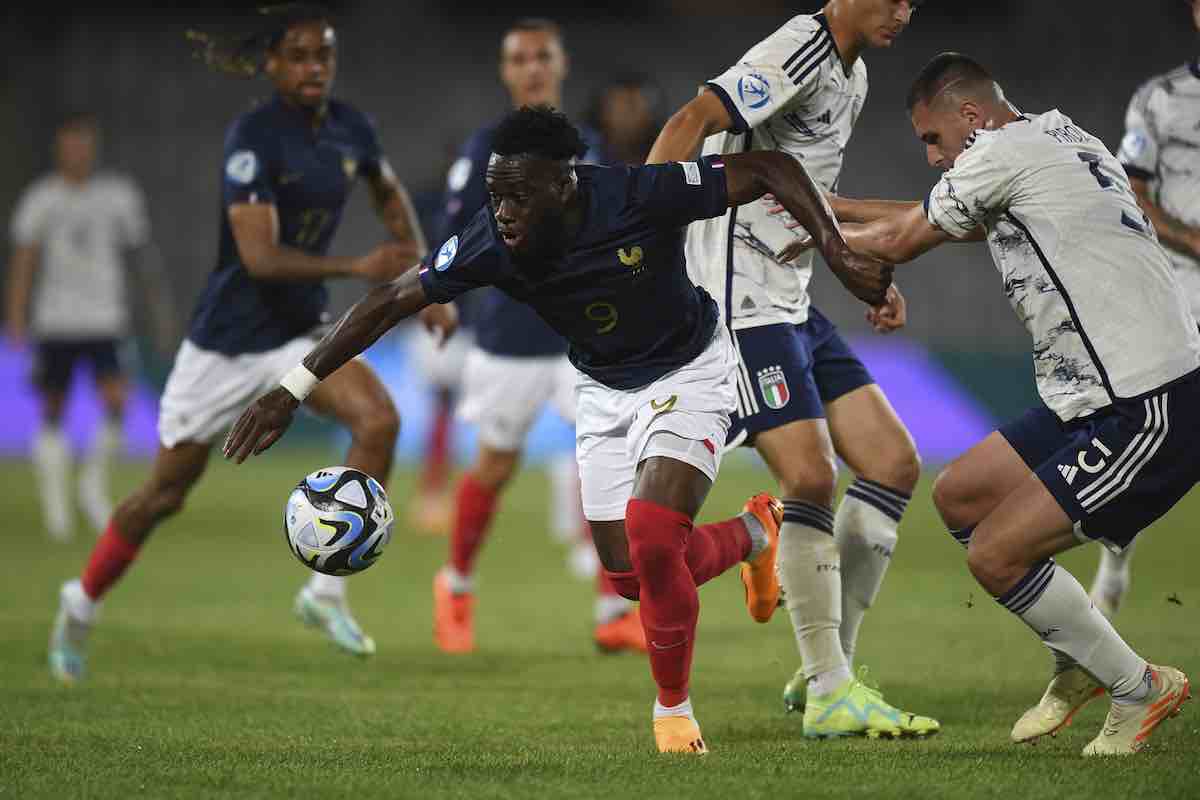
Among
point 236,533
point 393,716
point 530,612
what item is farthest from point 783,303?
point 236,533

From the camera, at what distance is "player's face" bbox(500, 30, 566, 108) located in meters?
8.49

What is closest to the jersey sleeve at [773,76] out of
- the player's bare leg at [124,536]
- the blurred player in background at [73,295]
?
the player's bare leg at [124,536]

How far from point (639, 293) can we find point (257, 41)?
295cm

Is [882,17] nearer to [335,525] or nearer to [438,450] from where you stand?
[335,525]

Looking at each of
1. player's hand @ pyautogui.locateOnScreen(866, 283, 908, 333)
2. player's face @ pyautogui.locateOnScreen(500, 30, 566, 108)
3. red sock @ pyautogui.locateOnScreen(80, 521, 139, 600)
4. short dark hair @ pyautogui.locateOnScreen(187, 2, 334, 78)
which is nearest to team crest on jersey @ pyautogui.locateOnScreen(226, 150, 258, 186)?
short dark hair @ pyautogui.locateOnScreen(187, 2, 334, 78)

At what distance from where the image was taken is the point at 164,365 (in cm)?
1797

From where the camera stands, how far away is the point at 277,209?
711 cm

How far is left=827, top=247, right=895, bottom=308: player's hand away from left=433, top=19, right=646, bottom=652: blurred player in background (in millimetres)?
3424

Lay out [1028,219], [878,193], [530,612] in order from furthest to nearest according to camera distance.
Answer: [878,193] → [530,612] → [1028,219]

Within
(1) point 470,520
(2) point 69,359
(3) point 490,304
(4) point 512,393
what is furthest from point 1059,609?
(2) point 69,359

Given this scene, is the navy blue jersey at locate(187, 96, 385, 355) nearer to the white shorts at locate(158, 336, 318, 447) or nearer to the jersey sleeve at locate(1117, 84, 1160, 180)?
the white shorts at locate(158, 336, 318, 447)

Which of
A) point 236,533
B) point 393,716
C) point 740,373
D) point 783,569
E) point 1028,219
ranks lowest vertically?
point 236,533

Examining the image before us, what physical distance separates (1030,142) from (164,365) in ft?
47.5

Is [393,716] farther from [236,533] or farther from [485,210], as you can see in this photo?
[236,533]
